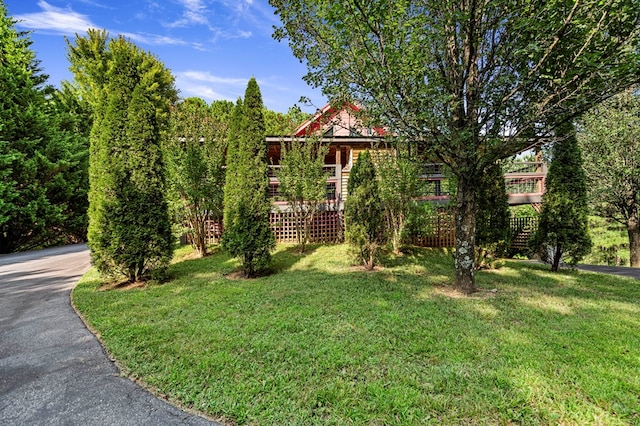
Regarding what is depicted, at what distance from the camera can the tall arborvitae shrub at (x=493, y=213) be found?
6.82m

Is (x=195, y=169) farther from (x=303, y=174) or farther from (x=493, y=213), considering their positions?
(x=493, y=213)

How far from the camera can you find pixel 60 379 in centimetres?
272

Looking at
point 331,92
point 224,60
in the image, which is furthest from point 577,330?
point 224,60

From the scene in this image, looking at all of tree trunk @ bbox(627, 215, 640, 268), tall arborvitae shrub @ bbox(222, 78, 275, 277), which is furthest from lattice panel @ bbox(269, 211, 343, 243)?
tree trunk @ bbox(627, 215, 640, 268)

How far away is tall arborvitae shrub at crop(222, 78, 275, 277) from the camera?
6352 mm

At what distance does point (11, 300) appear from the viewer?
5195 mm

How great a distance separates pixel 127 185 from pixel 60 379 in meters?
3.87

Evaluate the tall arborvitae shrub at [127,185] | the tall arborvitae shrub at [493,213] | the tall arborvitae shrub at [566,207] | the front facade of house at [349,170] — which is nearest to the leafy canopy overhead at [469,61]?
the tall arborvitae shrub at [493,213]

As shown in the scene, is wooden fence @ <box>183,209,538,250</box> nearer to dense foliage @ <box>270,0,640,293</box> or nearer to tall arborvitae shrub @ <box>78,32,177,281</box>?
tall arborvitae shrub @ <box>78,32,177,281</box>

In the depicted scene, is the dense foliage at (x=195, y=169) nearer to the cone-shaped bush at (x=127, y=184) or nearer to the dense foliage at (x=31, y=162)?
the cone-shaped bush at (x=127, y=184)

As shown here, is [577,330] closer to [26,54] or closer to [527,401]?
[527,401]

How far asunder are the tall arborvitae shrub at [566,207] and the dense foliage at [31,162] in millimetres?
16975

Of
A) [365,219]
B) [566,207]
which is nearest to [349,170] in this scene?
[365,219]

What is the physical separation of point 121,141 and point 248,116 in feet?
8.18
